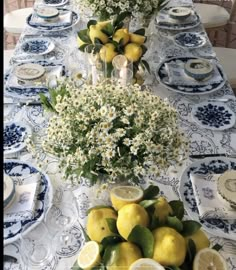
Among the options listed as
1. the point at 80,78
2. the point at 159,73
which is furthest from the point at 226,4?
the point at 80,78

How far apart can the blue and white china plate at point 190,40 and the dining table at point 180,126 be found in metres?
0.02

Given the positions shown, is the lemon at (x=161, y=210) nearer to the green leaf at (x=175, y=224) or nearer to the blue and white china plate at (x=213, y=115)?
the green leaf at (x=175, y=224)

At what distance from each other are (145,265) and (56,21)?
1.34 meters

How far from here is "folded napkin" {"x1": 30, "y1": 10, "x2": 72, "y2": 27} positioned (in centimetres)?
179

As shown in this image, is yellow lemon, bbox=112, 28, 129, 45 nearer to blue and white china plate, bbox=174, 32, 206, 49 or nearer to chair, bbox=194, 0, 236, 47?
blue and white china plate, bbox=174, 32, 206, 49

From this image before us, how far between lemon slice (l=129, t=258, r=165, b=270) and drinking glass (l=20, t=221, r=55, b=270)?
8.7 inches

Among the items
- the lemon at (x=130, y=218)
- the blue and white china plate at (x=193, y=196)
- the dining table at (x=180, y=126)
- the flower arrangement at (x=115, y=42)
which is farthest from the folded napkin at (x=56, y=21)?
the lemon at (x=130, y=218)

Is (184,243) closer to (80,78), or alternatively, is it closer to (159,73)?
(80,78)

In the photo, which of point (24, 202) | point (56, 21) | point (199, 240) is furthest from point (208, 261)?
point (56, 21)

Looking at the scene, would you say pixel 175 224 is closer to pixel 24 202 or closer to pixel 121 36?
pixel 24 202

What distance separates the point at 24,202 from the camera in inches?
38.1

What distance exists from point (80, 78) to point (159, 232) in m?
0.72

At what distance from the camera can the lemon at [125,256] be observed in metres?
0.71

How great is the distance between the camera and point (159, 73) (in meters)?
1.48
